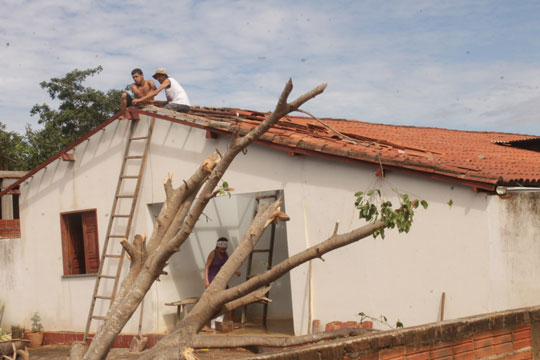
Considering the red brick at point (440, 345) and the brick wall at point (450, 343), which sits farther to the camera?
the red brick at point (440, 345)

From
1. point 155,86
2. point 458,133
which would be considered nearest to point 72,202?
point 155,86

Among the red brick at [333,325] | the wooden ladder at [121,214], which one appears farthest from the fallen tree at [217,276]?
the wooden ladder at [121,214]

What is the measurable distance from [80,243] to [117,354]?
124 inches

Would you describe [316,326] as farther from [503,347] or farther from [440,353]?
[440,353]

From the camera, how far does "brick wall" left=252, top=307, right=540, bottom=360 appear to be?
14.9 feet

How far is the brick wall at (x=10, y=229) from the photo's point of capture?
15.1 metres

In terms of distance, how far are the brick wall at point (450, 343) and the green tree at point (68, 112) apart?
2661 centimetres

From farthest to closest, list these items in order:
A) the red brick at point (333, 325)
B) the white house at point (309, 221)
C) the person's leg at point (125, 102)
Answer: the person's leg at point (125, 102), the red brick at point (333, 325), the white house at point (309, 221)

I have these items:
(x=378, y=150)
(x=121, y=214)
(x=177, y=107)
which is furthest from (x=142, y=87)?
(x=378, y=150)

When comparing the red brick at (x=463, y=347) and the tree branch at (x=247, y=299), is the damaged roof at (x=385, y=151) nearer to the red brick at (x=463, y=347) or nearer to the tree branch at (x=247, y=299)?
the tree branch at (x=247, y=299)

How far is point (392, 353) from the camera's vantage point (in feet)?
15.8

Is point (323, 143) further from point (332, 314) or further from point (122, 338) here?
point (122, 338)

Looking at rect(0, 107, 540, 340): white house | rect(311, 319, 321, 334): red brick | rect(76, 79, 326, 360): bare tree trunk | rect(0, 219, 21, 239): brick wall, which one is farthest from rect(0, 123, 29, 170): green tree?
rect(76, 79, 326, 360): bare tree trunk

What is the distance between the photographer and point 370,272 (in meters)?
9.27
